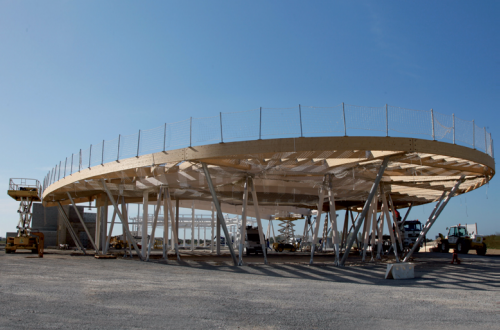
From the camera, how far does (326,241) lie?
53.5m

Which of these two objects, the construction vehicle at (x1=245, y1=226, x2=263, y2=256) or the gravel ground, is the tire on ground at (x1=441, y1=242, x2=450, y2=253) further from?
the gravel ground

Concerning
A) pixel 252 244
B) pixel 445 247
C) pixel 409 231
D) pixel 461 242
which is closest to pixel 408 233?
pixel 409 231

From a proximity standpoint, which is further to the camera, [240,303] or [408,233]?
[408,233]

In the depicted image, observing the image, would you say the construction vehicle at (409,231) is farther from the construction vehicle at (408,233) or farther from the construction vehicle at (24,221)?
the construction vehicle at (24,221)

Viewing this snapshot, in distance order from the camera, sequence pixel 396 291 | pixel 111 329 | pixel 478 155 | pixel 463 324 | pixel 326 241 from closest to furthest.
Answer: pixel 111 329 < pixel 463 324 < pixel 396 291 < pixel 478 155 < pixel 326 241

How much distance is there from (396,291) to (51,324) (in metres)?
9.49

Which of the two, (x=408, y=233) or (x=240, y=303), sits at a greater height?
(x=408, y=233)

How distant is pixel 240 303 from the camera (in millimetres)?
9852

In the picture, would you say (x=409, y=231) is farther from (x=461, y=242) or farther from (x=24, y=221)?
(x=24, y=221)

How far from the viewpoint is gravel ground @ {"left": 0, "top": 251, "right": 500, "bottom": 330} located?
782 centimetres

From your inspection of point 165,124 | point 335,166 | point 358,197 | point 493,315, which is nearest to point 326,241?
point 358,197

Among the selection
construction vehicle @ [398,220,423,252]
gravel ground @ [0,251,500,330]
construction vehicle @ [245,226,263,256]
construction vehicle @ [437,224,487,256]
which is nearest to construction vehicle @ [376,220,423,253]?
construction vehicle @ [398,220,423,252]

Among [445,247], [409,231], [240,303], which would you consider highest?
[409,231]

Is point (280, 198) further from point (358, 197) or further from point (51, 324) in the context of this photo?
point (51, 324)
